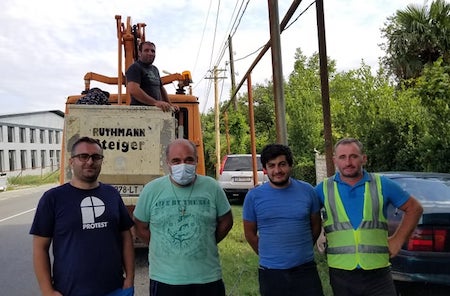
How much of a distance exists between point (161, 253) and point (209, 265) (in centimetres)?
31

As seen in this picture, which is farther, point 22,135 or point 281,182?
point 22,135

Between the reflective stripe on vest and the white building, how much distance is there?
4427cm

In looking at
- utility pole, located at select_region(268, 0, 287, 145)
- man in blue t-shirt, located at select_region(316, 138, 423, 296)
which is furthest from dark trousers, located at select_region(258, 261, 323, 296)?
utility pole, located at select_region(268, 0, 287, 145)

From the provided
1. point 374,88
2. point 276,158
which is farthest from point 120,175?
point 374,88

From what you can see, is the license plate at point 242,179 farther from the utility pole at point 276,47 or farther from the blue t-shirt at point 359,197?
the blue t-shirt at point 359,197

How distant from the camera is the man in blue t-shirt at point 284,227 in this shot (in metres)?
2.89

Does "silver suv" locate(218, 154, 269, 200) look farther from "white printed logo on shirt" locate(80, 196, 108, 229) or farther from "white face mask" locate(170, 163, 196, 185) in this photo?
"white printed logo on shirt" locate(80, 196, 108, 229)

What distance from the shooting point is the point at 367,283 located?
9.19 feet

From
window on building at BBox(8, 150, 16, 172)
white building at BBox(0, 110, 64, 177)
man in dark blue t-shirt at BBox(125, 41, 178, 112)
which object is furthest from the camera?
window on building at BBox(8, 150, 16, 172)

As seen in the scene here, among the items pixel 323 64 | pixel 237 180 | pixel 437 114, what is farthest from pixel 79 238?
pixel 237 180

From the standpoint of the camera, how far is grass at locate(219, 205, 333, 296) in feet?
16.9

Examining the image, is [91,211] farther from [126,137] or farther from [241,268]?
[241,268]

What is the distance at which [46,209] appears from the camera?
260 cm

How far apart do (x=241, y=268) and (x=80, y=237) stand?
A: 3808 millimetres
